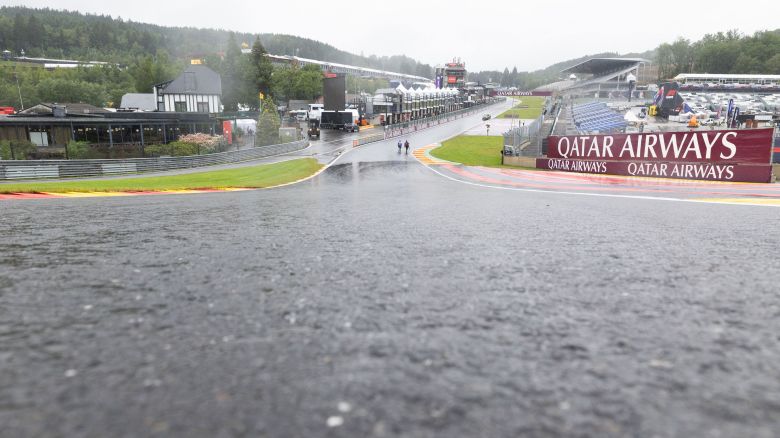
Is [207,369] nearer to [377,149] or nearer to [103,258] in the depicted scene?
[103,258]

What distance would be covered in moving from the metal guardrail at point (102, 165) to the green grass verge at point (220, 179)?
5163mm

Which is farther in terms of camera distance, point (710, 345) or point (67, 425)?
point (710, 345)

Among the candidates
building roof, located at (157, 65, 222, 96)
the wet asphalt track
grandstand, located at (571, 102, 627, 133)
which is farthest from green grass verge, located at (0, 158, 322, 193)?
building roof, located at (157, 65, 222, 96)

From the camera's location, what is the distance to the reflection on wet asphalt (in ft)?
10.4

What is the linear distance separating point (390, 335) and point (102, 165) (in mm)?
41811

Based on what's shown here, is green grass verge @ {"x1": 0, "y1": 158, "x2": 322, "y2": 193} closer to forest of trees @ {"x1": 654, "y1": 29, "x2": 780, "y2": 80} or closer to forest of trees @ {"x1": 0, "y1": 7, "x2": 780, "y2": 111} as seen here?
forest of trees @ {"x1": 0, "y1": 7, "x2": 780, "y2": 111}

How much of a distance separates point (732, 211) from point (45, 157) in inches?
1880

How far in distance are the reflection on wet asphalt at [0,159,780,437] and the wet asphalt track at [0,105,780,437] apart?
2cm

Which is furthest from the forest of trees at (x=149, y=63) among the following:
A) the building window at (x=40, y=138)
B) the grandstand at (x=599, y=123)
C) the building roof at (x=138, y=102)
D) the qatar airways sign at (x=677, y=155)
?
the qatar airways sign at (x=677, y=155)

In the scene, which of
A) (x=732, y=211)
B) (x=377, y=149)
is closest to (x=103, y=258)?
(x=732, y=211)

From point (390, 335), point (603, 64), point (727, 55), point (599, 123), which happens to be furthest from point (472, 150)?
point (727, 55)

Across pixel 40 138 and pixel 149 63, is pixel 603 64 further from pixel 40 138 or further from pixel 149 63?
pixel 40 138

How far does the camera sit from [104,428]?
3.00m

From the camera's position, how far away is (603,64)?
13975cm
